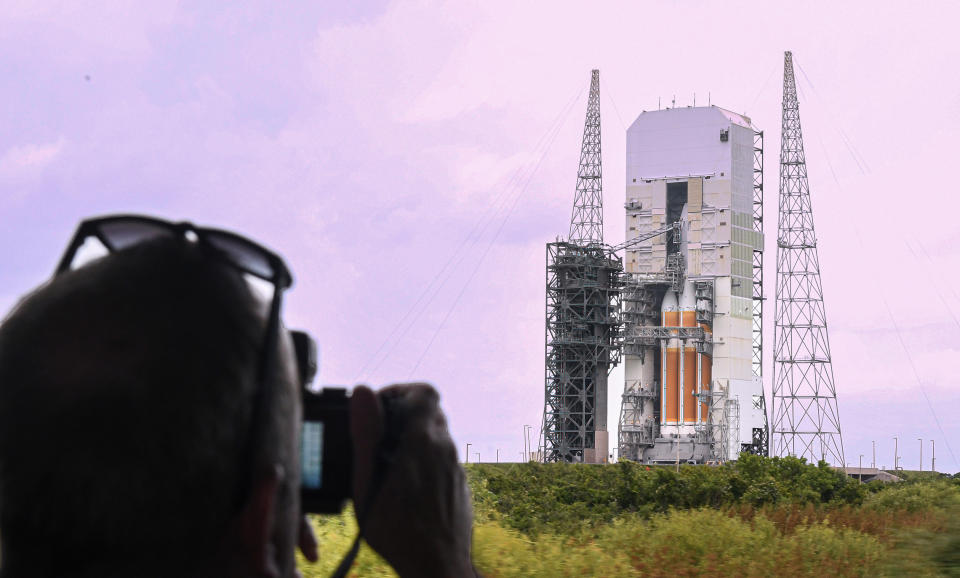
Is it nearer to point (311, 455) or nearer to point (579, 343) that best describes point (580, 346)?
point (579, 343)

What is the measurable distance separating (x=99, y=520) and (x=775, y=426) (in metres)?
43.7

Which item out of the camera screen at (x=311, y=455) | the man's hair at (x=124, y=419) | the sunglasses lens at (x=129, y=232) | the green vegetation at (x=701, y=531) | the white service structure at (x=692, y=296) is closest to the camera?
the man's hair at (x=124, y=419)

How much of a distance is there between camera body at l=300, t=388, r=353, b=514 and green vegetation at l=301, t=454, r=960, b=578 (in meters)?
4.97

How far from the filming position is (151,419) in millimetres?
759

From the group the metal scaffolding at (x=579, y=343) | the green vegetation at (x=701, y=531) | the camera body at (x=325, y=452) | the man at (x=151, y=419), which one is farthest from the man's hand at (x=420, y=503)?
the metal scaffolding at (x=579, y=343)

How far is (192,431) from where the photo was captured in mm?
772

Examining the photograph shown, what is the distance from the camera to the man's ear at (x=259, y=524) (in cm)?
80

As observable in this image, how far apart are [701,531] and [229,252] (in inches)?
391

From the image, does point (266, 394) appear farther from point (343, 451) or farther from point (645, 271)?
point (645, 271)

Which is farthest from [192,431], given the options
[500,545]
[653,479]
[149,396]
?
[653,479]

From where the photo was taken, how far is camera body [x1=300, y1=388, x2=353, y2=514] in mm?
1023

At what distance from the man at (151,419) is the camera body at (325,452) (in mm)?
161

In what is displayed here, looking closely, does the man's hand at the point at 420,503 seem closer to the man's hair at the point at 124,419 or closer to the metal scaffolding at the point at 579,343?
the man's hair at the point at 124,419

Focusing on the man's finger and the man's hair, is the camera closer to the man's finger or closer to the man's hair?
the man's finger
